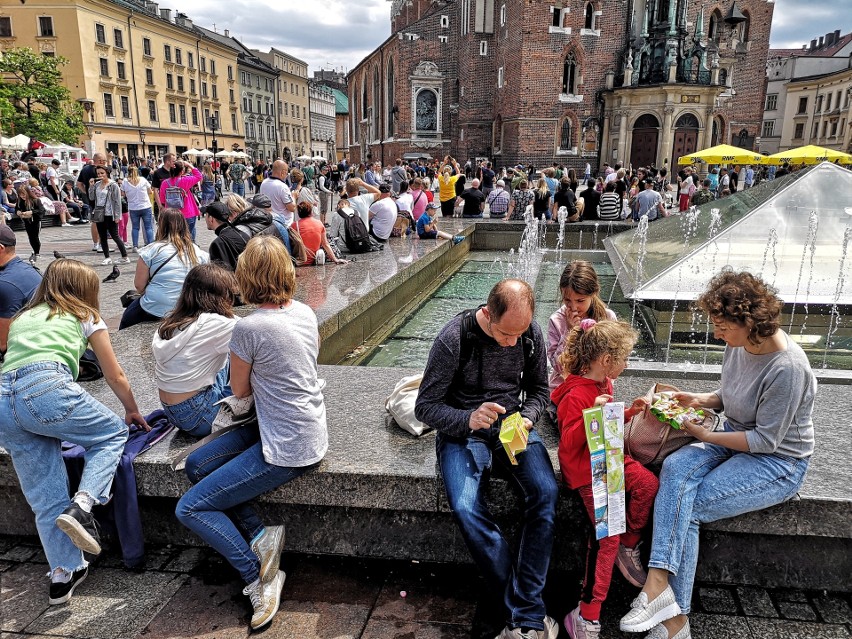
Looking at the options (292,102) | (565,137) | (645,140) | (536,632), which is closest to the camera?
(536,632)

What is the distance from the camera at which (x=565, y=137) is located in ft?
127

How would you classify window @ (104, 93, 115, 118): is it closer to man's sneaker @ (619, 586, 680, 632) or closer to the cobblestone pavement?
the cobblestone pavement

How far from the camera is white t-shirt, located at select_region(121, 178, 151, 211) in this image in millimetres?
11227

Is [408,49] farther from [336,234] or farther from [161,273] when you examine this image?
[161,273]

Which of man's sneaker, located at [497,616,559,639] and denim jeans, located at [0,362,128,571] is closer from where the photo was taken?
man's sneaker, located at [497,616,559,639]

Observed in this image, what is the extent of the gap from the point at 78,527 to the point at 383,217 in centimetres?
894

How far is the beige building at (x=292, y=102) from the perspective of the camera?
8269 cm

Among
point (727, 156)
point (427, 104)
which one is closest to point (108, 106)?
point (427, 104)

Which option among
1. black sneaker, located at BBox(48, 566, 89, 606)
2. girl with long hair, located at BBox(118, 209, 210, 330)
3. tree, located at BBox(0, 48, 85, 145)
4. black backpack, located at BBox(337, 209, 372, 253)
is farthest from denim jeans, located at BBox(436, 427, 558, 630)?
tree, located at BBox(0, 48, 85, 145)

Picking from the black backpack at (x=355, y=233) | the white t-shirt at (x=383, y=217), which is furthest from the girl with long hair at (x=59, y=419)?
the white t-shirt at (x=383, y=217)

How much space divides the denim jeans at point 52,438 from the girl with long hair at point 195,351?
332 millimetres

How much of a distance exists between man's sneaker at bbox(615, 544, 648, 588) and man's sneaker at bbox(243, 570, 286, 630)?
1.53m

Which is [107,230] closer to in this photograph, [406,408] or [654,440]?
[406,408]

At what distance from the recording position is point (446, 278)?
11.5 m
